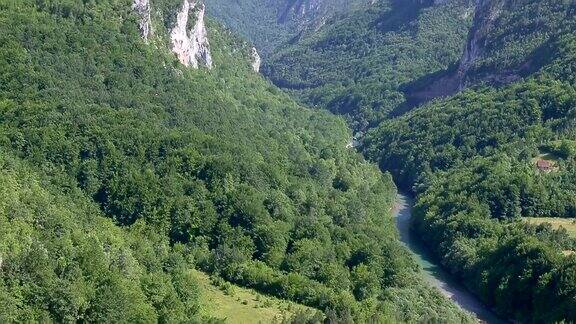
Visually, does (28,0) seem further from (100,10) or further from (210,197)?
(210,197)

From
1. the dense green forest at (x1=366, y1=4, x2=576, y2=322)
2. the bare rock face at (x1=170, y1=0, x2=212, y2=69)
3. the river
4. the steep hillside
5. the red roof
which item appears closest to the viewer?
the dense green forest at (x1=366, y1=4, x2=576, y2=322)

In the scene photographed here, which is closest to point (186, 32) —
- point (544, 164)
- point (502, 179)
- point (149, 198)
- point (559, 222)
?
point (149, 198)

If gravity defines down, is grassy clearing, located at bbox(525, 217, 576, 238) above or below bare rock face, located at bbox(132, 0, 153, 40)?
below

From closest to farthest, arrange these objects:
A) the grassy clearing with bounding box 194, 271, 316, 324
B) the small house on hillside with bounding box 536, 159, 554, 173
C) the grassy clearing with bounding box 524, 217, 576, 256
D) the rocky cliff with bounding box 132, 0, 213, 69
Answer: the grassy clearing with bounding box 194, 271, 316, 324 → the grassy clearing with bounding box 524, 217, 576, 256 → the small house on hillside with bounding box 536, 159, 554, 173 → the rocky cliff with bounding box 132, 0, 213, 69

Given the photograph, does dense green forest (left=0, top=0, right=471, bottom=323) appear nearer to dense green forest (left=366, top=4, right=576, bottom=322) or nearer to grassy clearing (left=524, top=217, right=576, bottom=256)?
dense green forest (left=366, top=4, right=576, bottom=322)

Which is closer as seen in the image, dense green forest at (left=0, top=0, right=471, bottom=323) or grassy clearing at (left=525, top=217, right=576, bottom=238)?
dense green forest at (left=0, top=0, right=471, bottom=323)

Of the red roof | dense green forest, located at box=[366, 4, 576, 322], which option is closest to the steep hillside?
dense green forest, located at box=[366, 4, 576, 322]

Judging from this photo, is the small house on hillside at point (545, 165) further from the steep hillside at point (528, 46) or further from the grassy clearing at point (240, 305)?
the grassy clearing at point (240, 305)

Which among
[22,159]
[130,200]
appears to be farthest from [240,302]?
[22,159]
